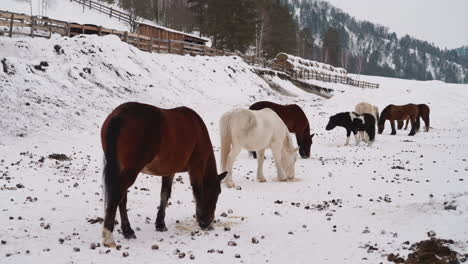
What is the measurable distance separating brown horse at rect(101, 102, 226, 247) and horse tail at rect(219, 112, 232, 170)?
2.88 m

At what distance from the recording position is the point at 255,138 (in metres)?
9.70

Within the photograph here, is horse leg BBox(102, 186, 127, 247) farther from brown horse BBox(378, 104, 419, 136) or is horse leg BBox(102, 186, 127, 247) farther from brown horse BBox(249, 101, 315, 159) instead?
brown horse BBox(378, 104, 419, 136)

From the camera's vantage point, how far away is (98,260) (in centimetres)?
466

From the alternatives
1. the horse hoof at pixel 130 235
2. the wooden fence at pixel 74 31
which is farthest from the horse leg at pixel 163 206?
the wooden fence at pixel 74 31

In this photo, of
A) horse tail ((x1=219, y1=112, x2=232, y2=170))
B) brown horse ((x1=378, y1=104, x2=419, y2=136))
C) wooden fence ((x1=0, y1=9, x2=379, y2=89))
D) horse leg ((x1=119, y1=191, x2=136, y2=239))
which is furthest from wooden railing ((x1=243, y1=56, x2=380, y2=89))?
horse leg ((x1=119, y1=191, x2=136, y2=239))

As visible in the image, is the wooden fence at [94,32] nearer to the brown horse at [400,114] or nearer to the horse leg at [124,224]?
the brown horse at [400,114]

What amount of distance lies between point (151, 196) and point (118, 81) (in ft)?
45.2

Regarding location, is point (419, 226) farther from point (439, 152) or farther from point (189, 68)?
point (189, 68)

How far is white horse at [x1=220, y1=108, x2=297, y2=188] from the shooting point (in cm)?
938

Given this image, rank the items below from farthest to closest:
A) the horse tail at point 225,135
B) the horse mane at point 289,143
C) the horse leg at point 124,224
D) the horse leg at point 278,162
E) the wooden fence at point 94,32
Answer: the wooden fence at point 94,32 < the horse mane at point 289,143 < the horse leg at point 278,162 < the horse tail at point 225,135 < the horse leg at point 124,224

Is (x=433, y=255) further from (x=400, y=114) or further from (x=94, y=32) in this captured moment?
(x=94, y=32)

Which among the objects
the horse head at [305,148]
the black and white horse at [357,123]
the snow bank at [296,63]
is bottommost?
the horse head at [305,148]

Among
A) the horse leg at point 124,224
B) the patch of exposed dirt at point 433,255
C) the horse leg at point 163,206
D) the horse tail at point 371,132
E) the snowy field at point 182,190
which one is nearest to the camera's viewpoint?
the patch of exposed dirt at point 433,255

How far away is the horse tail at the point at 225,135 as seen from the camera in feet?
30.7
